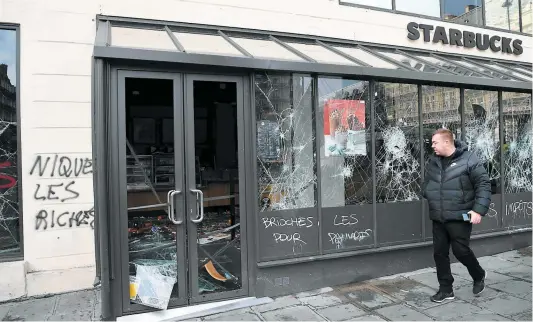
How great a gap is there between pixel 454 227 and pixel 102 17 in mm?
4714

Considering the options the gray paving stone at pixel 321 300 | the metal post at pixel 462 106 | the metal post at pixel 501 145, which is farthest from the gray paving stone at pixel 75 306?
the metal post at pixel 501 145

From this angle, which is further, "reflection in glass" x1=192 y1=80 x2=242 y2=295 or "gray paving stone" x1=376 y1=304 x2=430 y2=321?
"reflection in glass" x1=192 y1=80 x2=242 y2=295

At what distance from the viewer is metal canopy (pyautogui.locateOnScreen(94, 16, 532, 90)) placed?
13.1 feet

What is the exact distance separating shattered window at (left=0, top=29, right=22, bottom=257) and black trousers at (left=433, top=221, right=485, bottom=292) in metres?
4.74

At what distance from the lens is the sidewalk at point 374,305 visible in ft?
12.6

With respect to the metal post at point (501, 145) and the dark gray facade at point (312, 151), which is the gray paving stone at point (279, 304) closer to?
the dark gray facade at point (312, 151)

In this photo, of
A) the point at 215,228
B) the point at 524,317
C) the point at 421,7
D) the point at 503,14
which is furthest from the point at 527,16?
the point at 215,228

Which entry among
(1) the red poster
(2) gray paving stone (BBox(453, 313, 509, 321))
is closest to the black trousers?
(2) gray paving stone (BBox(453, 313, 509, 321))

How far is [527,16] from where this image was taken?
26.2 ft

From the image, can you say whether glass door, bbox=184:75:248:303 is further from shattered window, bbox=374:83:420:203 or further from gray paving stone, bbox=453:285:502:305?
gray paving stone, bbox=453:285:502:305

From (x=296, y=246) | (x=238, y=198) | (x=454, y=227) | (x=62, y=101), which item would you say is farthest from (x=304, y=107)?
(x=62, y=101)

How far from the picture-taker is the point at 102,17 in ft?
15.7

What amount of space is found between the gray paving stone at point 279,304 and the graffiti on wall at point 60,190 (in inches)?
88.9

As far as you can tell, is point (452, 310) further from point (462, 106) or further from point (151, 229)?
point (151, 229)
